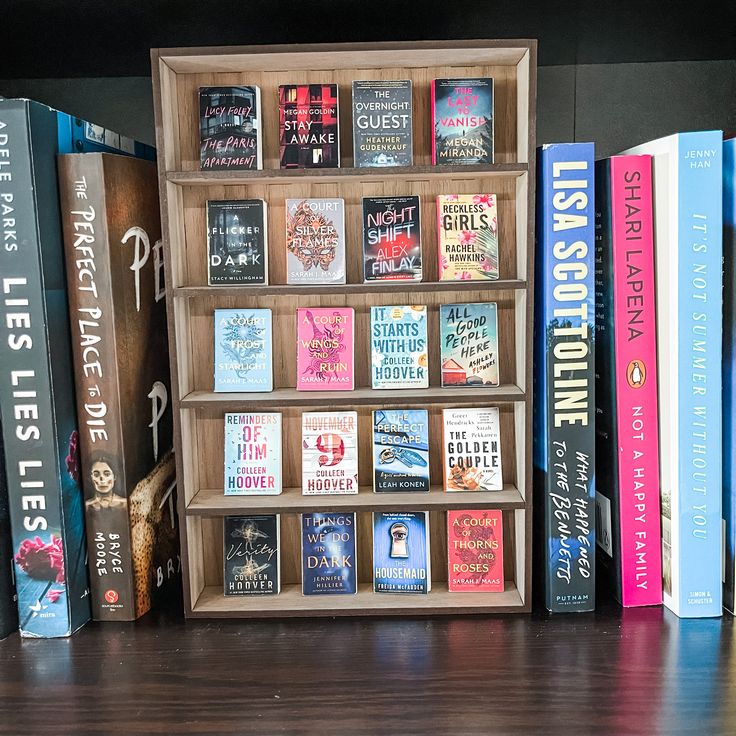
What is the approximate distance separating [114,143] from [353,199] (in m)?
0.49

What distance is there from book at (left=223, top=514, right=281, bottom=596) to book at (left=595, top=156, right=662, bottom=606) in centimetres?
67

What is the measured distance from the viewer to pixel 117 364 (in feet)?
4.40

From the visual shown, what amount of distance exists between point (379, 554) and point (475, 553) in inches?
7.6

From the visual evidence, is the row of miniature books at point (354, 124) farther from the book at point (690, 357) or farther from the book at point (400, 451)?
the book at point (400, 451)

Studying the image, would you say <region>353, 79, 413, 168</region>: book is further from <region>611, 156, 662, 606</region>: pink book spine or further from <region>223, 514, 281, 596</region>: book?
<region>223, 514, 281, 596</region>: book

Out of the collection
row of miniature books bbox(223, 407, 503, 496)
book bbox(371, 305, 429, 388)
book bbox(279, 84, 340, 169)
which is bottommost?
row of miniature books bbox(223, 407, 503, 496)

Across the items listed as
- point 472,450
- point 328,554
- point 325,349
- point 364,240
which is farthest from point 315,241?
point 328,554

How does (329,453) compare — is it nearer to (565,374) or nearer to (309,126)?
(565,374)

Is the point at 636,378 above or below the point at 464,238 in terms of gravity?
below

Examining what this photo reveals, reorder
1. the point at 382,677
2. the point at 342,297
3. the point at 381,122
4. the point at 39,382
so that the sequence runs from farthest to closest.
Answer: the point at 342,297 → the point at 381,122 → the point at 39,382 → the point at 382,677

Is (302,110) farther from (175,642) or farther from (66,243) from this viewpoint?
(175,642)

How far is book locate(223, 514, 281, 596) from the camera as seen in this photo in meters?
1.47

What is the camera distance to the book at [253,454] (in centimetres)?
148

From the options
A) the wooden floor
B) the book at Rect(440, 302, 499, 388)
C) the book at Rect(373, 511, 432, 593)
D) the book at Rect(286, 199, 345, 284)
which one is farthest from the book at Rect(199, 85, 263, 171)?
the wooden floor
